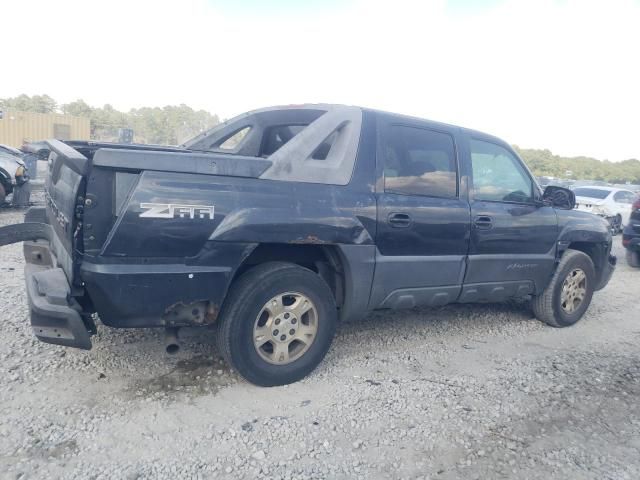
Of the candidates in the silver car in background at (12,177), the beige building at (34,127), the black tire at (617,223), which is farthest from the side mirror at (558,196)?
the beige building at (34,127)

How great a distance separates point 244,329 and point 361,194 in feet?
4.06

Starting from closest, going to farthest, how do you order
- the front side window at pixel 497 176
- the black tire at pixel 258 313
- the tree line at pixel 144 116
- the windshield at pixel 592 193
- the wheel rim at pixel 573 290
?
the black tire at pixel 258 313
the front side window at pixel 497 176
the wheel rim at pixel 573 290
the windshield at pixel 592 193
the tree line at pixel 144 116

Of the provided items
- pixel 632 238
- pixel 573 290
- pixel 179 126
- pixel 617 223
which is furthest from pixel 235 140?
pixel 179 126

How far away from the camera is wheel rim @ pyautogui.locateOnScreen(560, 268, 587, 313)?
534cm

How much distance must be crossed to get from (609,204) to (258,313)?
1477 centimetres

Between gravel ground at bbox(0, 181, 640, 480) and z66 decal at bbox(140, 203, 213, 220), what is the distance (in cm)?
87

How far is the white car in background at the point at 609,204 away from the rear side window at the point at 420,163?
1225 centimetres

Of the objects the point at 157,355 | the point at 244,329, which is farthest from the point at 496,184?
the point at 157,355

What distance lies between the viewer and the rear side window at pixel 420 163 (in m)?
3.88

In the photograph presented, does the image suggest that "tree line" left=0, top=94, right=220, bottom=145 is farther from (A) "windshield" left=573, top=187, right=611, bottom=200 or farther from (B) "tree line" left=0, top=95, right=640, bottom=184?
(A) "windshield" left=573, top=187, right=611, bottom=200

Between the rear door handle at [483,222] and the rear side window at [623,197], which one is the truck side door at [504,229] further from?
the rear side window at [623,197]

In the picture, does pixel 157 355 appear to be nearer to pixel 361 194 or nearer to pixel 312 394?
pixel 312 394

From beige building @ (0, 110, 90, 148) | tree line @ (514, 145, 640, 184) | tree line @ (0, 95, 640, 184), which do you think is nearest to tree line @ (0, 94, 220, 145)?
tree line @ (0, 95, 640, 184)

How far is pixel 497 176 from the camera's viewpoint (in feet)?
15.3
